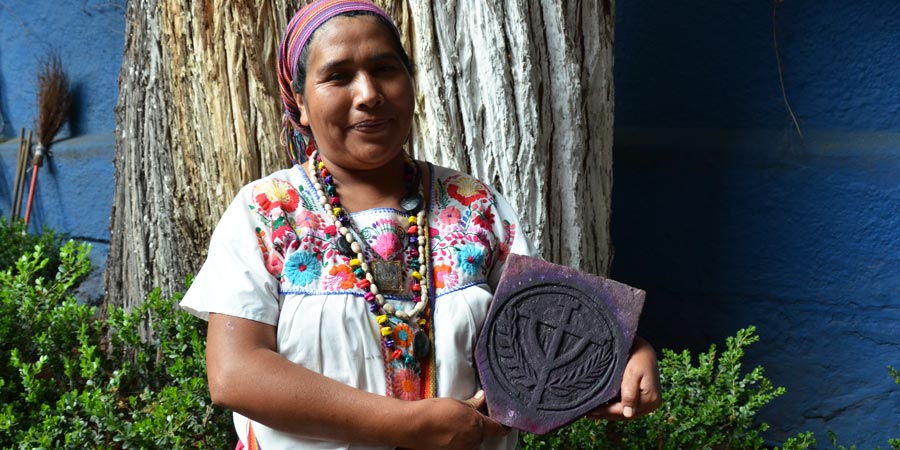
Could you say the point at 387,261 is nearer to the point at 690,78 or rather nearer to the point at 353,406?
the point at 353,406

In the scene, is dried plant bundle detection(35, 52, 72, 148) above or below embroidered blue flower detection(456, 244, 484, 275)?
above

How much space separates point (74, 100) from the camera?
225 inches

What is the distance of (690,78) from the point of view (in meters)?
3.84

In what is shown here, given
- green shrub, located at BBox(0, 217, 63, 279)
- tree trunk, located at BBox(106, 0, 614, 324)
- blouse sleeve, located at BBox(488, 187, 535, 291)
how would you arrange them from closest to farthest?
blouse sleeve, located at BBox(488, 187, 535, 291) < tree trunk, located at BBox(106, 0, 614, 324) < green shrub, located at BBox(0, 217, 63, 279)

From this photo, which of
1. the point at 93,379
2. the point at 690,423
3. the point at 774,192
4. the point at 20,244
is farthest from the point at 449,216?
the point at 20,244

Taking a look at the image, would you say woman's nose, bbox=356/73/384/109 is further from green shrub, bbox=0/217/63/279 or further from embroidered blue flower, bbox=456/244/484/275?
green shrub, bbox=0/217/63/279

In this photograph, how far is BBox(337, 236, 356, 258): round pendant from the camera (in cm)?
190

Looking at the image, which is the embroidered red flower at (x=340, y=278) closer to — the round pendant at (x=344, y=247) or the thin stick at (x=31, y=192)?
the round pendant at (x=344, y=247)

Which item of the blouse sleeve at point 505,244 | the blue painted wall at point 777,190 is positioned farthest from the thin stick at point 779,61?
the blouse sleeve at point 505,244

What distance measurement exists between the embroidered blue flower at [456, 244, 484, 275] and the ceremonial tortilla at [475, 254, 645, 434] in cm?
8

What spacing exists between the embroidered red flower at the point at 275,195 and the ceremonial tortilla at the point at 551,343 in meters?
0.51

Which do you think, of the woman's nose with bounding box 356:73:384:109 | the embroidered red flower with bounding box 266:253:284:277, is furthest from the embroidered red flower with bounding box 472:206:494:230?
the embroidered red flower with bounding box 266:253:284:277

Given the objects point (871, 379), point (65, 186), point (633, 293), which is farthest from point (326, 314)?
point (65, 186)

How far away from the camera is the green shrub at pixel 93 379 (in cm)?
274
